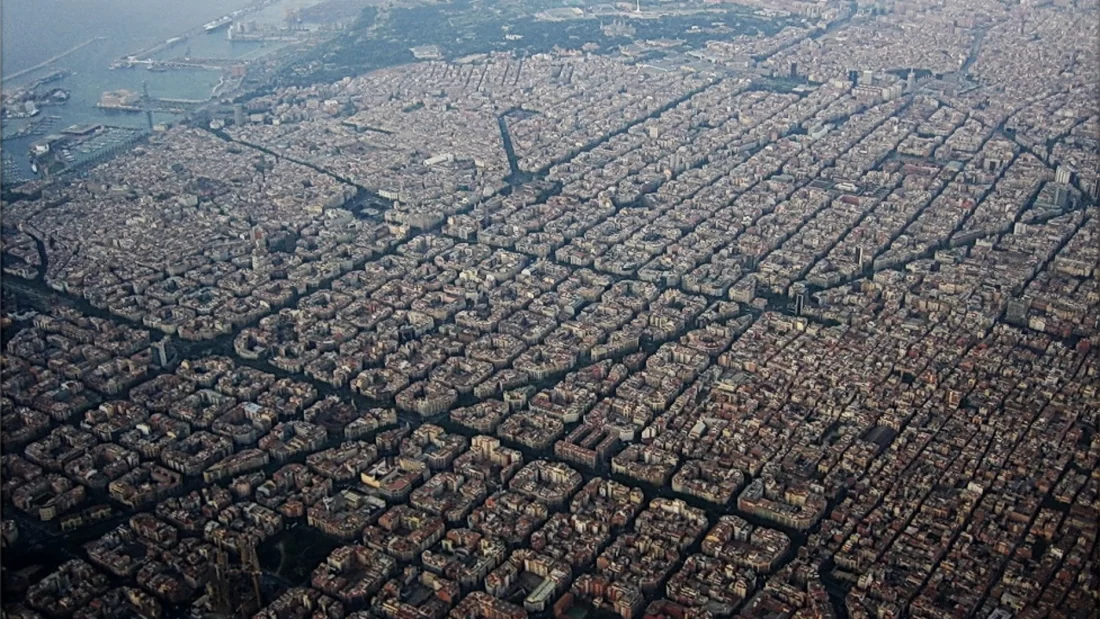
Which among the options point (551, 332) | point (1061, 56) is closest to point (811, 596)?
point (551, 332)

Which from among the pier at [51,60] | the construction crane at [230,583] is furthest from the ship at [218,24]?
the construction crane at [230,583]

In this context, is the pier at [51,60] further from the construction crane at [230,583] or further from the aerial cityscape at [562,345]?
the construction crane at [230,583]

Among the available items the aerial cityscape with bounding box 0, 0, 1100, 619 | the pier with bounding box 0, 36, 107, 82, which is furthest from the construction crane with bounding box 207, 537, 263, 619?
the pier with bounding box 0, 36, 107, 82

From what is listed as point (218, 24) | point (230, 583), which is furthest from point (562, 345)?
point (218, 24)

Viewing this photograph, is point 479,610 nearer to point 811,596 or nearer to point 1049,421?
point 811,596

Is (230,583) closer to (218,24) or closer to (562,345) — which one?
(562,345)

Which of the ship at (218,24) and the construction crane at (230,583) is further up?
the construction crane at (230,583)

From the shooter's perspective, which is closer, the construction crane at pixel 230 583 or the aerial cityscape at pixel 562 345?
the construction crane at pixel 230 583
